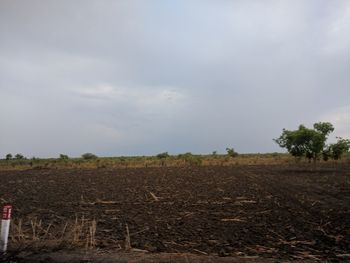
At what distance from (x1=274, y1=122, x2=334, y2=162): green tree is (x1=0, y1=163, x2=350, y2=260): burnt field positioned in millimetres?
15203

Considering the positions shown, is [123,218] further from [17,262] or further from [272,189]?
[272,189]

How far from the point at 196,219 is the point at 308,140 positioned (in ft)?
86.7

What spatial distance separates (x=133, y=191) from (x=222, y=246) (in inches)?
473

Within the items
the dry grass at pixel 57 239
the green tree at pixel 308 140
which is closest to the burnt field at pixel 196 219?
the dry grass at pixel 57 239

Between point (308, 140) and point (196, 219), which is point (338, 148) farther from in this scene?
point (196, 219)

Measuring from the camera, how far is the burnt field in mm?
9109

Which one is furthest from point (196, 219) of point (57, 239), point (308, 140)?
point (308, 140)

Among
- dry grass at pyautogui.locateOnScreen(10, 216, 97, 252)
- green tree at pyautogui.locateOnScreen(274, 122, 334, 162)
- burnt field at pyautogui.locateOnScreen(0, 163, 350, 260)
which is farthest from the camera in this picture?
green tree at pyautogui.locateOnScreen(274, 122, 334, 162)

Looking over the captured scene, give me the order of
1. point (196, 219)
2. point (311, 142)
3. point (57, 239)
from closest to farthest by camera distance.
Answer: point (57, 239), point (196, 219), point (311, 142)

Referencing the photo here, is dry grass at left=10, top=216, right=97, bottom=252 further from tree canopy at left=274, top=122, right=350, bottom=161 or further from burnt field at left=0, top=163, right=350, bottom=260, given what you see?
tree canopy at left=274, top=122, right=350, bottom=161

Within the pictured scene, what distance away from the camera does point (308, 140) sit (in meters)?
36.5

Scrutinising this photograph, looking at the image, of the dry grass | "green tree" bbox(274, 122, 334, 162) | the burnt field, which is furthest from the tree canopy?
the dry grass

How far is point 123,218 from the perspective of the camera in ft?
42.4

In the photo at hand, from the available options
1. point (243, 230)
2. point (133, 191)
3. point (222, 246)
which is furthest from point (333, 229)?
point (133, 191)
